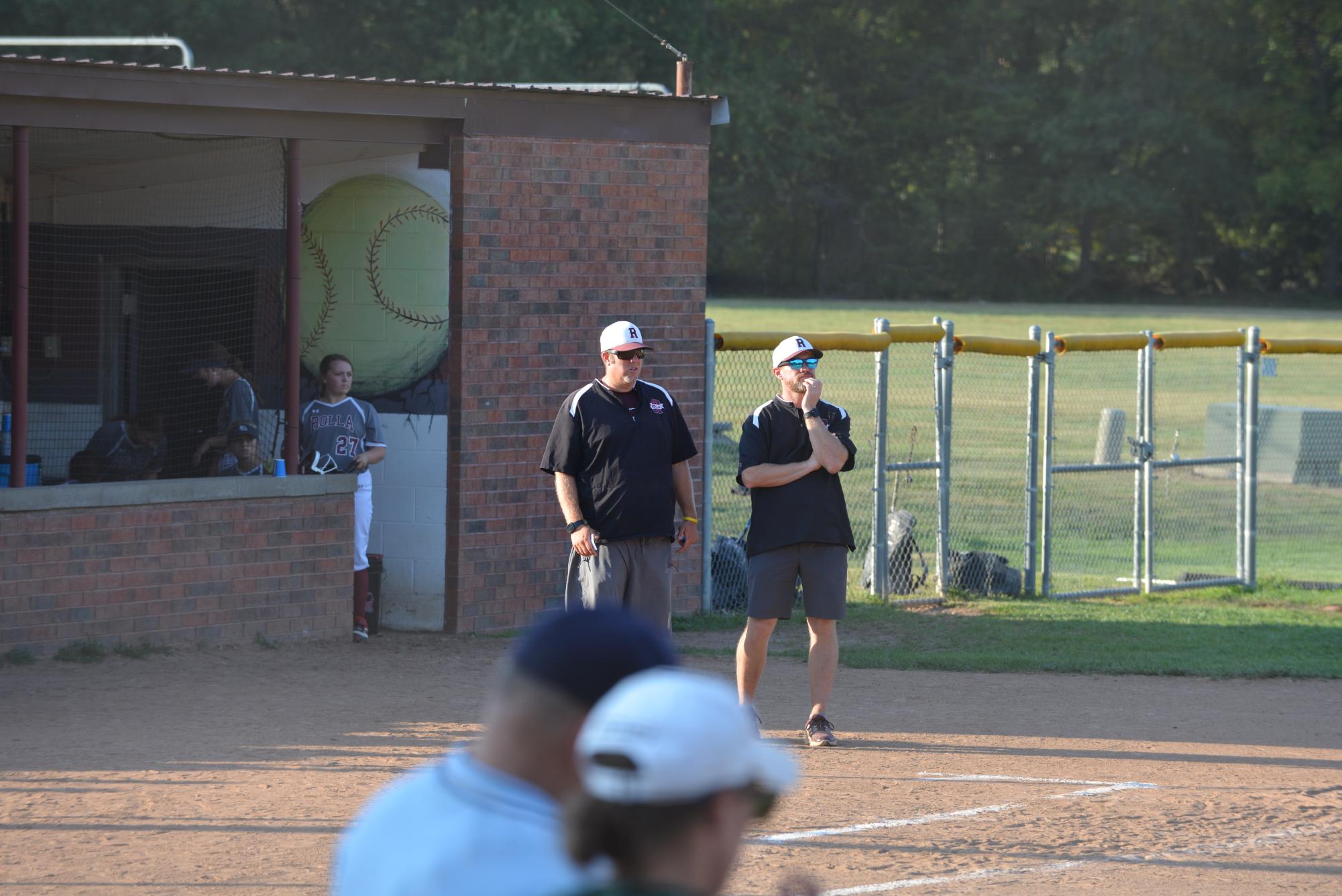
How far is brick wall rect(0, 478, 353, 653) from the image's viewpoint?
8625mm

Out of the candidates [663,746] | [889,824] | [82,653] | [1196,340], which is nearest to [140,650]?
[82,653]

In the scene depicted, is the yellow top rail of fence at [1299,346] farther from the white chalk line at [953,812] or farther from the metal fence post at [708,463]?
the white chalk line at [953,812]

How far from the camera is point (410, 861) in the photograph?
1729 millimetres

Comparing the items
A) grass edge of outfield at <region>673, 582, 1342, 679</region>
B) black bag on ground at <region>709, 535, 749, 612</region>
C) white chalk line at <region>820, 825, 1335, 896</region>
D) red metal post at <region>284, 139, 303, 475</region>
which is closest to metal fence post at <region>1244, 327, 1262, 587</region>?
grass edge of outfield at <region>673, 582, 1342, 679</region>

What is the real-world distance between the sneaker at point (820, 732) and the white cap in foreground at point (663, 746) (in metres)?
5.61

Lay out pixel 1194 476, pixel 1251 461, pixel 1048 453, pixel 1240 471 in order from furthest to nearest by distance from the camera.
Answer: pixel 1194 476, pixel 1240 471, pixel 1251 461, pixel 1048 453

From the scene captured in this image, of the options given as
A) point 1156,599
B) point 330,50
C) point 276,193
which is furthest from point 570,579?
point 330,50

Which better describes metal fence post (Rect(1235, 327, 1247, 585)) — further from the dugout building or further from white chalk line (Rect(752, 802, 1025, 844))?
white chalk line (Rect(752, 802, 1025, 844))

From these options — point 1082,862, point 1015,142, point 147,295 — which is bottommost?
point 1082,862

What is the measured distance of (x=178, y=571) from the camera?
9141mm

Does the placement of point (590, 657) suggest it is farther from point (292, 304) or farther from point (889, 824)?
point (292, 304)

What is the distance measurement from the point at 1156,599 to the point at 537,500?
5310 millimetres

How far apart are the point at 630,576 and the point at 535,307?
11.3 ft

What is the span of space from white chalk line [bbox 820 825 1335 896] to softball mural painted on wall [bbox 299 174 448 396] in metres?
5.90
